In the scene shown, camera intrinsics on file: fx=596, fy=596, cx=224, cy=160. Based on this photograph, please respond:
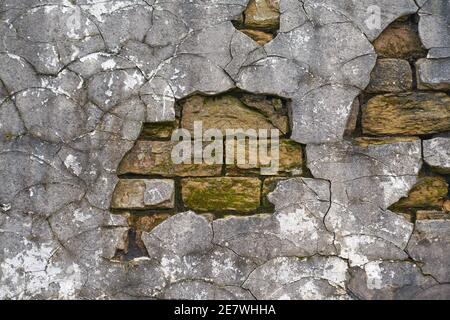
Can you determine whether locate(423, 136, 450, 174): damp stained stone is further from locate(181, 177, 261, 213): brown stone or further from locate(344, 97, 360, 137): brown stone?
locate(181, 177, 261, 213): brown stone

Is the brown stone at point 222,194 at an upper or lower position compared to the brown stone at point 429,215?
upper

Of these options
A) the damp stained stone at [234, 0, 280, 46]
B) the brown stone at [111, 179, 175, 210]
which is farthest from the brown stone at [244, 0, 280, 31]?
the brown stone at [111, 179, 175, 210]

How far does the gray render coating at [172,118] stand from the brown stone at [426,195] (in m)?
0.06

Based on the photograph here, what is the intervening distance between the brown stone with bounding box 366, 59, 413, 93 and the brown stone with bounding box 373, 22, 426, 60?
0.12 feet

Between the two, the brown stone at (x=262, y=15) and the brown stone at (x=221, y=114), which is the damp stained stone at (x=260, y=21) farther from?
the brown stone at (x=221, y=114)

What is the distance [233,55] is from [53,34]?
2.42 ft

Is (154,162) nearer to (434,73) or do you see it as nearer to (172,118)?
(172,118)

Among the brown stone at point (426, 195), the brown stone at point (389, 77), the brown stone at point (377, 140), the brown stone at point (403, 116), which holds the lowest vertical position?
the brown stone at point (426, 195)

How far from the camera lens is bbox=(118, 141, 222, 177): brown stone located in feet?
8.01

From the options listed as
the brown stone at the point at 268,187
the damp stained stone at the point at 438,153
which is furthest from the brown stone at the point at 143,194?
the damp stained stone at the point at 438,153

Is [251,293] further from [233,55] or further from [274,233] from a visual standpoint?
[233,55]

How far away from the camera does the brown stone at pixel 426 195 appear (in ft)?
8.18

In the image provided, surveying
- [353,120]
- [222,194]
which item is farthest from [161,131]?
[353,120]

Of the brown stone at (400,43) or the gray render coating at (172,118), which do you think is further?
the brown stone at (400,43)
